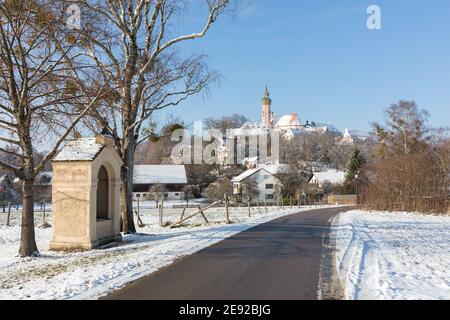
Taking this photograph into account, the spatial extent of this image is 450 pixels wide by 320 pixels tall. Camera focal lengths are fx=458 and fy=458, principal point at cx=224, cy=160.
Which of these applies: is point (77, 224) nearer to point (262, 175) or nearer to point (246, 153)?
point (262, 175)

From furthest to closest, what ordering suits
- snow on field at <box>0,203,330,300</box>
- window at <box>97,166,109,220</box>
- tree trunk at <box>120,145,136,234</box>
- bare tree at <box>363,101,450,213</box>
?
bare tree at <box>363,101,450,213</box>, tree trunk at <box>120,145,136,234</box>, window at <box>97,166,109,220</box>, snow on field at <box>0,203,330,300</box>

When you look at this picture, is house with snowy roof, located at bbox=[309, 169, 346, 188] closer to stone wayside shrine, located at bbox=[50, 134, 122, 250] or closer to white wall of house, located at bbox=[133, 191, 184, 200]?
white wall of house, located at bbox=[133, 191, 184, 200]

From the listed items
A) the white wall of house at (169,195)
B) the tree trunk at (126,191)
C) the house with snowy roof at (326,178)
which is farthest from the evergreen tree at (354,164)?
the tree trunk at (126,191)

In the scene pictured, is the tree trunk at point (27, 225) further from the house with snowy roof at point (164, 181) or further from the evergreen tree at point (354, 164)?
the house with snowy roof at point (164, 181)

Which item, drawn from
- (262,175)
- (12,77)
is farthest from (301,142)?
(12,77)

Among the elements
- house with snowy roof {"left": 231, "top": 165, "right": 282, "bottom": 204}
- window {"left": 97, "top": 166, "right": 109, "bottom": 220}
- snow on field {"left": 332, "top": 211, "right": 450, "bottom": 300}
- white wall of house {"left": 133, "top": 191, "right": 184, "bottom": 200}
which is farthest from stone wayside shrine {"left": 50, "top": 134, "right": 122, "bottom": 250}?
white wall of house {"left": 133, "top": 191, "right": 184, "bottom": 200}

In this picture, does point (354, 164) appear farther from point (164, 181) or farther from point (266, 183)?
point (164, 181)

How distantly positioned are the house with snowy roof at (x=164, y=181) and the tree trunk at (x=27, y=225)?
218 feet

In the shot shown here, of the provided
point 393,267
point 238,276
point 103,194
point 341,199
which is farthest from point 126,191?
point 341,199

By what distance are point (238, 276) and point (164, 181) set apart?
74564 mm

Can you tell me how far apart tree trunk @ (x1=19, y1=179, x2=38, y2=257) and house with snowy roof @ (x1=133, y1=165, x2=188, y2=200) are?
6653cm

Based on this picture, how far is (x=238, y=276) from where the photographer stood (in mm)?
8984

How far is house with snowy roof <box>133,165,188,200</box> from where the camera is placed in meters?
82.5

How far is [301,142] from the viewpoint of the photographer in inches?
4488
